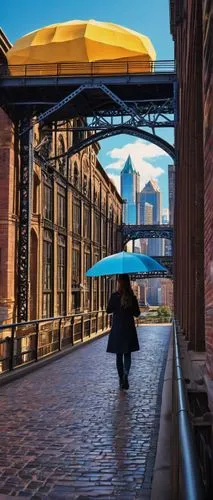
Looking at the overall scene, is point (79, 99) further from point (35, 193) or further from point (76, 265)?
point (76, 265)

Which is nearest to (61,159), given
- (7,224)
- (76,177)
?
(76,177)

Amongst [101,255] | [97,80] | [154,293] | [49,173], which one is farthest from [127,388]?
[154,293]

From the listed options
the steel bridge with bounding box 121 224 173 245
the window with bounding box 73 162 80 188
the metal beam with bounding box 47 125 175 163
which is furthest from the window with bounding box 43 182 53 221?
the steel bridge with bounding box 121 224 173 245

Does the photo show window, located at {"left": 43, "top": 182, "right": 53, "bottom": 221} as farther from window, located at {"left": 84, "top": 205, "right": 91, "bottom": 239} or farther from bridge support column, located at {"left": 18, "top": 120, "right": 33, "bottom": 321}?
window, located at {"left": 84, "top": 205, "right": 91, "bottom": 239}

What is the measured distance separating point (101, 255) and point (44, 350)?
39.1 m

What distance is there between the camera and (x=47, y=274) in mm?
32688

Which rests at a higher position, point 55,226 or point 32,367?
point 55,226

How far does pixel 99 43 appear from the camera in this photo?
3059cm

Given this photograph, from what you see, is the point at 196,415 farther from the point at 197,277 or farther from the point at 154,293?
the point at 154,293

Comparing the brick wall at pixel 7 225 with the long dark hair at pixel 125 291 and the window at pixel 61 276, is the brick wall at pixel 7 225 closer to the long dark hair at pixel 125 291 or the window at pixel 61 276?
the window at pixel 61 276

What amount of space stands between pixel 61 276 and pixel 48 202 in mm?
5594

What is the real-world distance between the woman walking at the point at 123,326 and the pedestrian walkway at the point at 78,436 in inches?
22.2

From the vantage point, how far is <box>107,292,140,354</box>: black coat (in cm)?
878

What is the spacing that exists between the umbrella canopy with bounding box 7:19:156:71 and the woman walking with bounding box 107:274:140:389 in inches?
898
